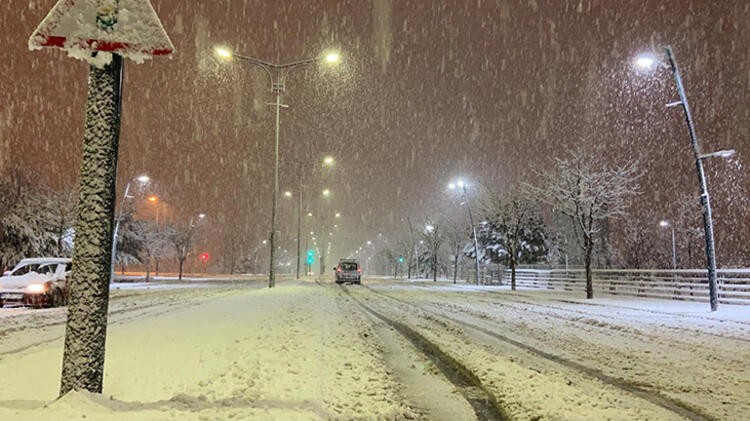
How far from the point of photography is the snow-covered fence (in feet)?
67.4

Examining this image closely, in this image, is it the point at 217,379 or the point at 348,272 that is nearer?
the point at 217,379

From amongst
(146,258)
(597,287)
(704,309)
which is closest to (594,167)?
(597,287)

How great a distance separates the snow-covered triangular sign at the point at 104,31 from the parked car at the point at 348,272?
39.2m

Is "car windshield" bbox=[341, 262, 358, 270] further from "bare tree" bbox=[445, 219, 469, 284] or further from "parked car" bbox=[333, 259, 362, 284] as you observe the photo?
"bare tree" bbox=[445, 219, 469, 284]

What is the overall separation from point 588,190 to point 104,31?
25.2 m

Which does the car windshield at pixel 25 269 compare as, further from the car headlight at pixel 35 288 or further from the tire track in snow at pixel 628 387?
the tire track in snow at pixel 628 387

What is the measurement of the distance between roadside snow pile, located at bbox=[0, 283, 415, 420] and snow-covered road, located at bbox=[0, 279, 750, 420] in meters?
0.02

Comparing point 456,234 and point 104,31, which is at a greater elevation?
point 456,234

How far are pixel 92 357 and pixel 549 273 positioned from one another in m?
38.5

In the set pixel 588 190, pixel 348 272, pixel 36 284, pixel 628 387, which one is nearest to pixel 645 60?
pixel 588 190

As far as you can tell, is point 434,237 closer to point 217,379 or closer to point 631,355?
point 631,355

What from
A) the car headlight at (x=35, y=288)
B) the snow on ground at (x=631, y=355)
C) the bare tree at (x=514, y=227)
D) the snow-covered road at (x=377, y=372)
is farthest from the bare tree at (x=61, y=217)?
the snow on ground at (x=631, y=355)

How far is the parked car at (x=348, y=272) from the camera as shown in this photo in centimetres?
4322

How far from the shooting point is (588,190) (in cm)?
2594
